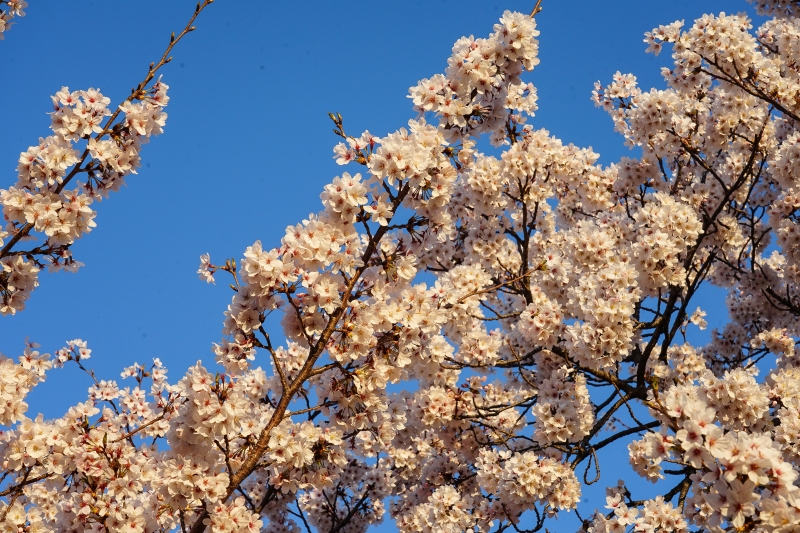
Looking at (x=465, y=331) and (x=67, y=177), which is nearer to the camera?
(x=67, y=177)

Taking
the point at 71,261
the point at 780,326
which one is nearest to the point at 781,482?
the point at 71,261

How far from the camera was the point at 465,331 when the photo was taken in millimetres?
9359

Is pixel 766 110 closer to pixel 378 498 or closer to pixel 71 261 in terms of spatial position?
pixel 378 498

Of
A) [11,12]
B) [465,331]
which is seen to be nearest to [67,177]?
[11,12]

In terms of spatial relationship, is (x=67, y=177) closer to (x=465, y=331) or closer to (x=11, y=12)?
(x=11, y=12)

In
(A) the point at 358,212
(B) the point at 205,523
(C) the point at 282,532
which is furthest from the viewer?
(C) the point at 282,532

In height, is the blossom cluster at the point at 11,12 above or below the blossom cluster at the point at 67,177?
above

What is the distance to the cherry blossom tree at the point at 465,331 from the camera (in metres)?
5.23

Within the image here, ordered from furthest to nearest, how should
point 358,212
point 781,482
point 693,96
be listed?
point 693,96, point 358,212, point 781,482

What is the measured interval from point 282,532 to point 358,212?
709cm

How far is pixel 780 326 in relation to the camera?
11.9m

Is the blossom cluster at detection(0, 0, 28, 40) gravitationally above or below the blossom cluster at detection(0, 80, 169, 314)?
above

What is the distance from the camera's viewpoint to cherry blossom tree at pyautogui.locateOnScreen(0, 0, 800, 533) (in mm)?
5230

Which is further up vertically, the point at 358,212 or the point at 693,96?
the point at 693,96
